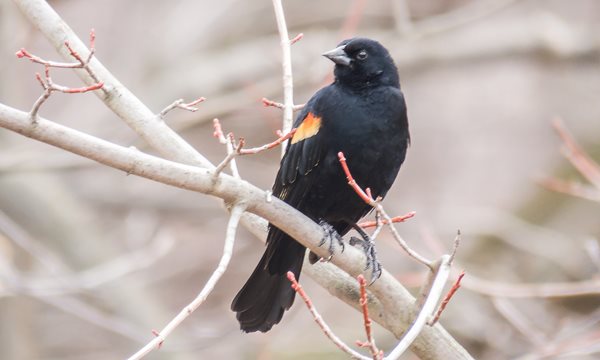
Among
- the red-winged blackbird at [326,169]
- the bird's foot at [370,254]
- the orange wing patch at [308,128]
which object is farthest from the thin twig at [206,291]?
the orange wing patch at [308,128]

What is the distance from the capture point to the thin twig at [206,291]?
2.34 m

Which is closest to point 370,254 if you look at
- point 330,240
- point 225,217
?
point 330,240

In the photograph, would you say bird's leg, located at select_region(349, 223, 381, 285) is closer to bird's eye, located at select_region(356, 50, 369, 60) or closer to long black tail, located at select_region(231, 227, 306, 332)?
long black tail, located at select_region(231, 227, 306, 332)

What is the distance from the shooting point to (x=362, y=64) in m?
3.86

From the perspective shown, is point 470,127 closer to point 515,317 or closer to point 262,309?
point 515,317

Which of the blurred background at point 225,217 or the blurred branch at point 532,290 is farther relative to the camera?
the blurred background at point 225,217

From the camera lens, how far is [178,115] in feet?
20.6

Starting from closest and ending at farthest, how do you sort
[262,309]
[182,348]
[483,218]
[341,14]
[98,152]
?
[98,152] → [262,309] → [182,348] → [483,218] → [341,14]

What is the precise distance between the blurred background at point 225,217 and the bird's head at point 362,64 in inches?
36.5

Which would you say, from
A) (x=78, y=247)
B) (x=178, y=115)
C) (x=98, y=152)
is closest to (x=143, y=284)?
(x=78, y=247)

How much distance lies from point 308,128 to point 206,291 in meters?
1.32

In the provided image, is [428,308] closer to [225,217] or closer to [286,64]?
[286,64]

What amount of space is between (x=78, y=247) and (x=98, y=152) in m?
3.74

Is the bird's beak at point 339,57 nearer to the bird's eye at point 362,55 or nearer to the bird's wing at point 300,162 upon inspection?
the bird's eye at point 362,55
